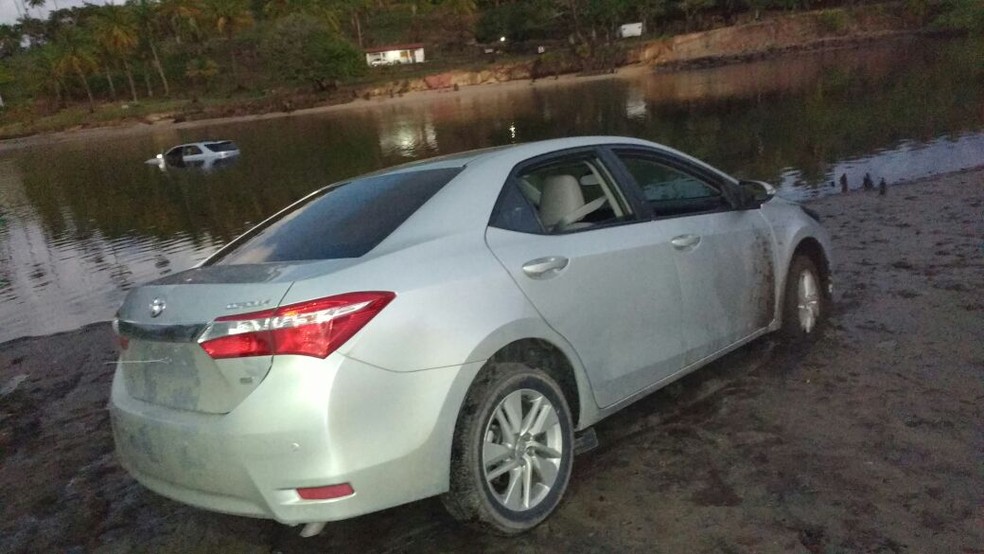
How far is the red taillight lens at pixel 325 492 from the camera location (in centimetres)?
293

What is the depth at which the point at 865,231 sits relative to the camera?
8.89 m

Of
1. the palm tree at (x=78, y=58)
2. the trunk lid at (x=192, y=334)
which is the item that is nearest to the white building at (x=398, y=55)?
the palm tree at (x=78, y=58)

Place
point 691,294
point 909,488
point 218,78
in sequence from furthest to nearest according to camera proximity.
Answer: point 218,78 → point 691,294 → point 909,488

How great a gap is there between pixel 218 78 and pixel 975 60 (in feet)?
300

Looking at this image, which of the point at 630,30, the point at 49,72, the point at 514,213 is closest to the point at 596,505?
the point at 514,213

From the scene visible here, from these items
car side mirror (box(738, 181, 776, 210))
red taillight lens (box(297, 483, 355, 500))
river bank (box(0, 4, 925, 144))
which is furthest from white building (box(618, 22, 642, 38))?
red taillight lens (box(297, 483, 355, 500))

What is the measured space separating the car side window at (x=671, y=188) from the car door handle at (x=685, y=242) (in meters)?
0.16

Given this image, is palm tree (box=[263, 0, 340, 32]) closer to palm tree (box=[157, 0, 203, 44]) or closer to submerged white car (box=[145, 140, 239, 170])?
palm tree (box=[157, 0, 203, 44])

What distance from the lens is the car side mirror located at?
4.83 metres

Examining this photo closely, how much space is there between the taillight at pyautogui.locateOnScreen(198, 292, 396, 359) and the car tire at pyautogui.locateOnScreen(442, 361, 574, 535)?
60 cm

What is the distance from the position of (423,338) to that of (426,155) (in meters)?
27.3

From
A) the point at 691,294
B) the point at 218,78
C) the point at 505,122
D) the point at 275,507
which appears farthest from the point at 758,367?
the point at 218,78

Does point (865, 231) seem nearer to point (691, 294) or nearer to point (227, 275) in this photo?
point (691, 294)

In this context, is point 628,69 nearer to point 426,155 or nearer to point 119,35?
point 426,155
